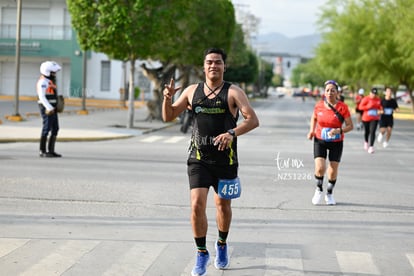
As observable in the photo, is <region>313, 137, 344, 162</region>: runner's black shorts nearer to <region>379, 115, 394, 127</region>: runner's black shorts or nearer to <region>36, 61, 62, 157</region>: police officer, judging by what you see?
<region>36, 61, 62, 157</region>: police officer

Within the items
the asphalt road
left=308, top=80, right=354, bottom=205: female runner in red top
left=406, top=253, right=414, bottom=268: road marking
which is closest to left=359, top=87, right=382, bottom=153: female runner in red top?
the asphalt road

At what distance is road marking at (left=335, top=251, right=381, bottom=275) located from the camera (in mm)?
6645

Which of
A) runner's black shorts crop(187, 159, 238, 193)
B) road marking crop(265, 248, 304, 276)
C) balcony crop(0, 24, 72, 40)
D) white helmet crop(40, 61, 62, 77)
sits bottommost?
road marking crop(265, 248, 304, 276)

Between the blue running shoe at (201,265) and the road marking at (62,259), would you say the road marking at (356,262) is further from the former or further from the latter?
the road marking at (62,259)

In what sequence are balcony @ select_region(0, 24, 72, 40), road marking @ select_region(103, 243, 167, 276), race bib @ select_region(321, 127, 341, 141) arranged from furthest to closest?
balcony @ select_region(0, 24, 72, 40) → race bib @ select_region(321, 127, 341, 141) → road marking @ select_region(103, 243, 167, 276)

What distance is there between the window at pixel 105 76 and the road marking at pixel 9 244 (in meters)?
50.0

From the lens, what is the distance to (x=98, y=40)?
85.0ft

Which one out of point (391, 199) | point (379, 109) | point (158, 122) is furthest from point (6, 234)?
point (158, 122)

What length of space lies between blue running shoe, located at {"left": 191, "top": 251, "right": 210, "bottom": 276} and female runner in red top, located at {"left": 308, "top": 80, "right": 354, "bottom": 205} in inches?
175

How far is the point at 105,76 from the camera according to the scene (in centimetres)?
5716

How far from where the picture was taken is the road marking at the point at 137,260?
21.0 ft

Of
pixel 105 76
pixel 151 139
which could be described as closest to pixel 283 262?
pixel 151 139

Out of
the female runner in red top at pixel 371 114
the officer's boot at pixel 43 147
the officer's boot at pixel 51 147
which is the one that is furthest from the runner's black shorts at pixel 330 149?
the female runner in red top at pixel 371 114

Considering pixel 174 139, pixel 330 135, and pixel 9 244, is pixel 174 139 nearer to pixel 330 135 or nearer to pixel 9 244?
pixel 330 135
